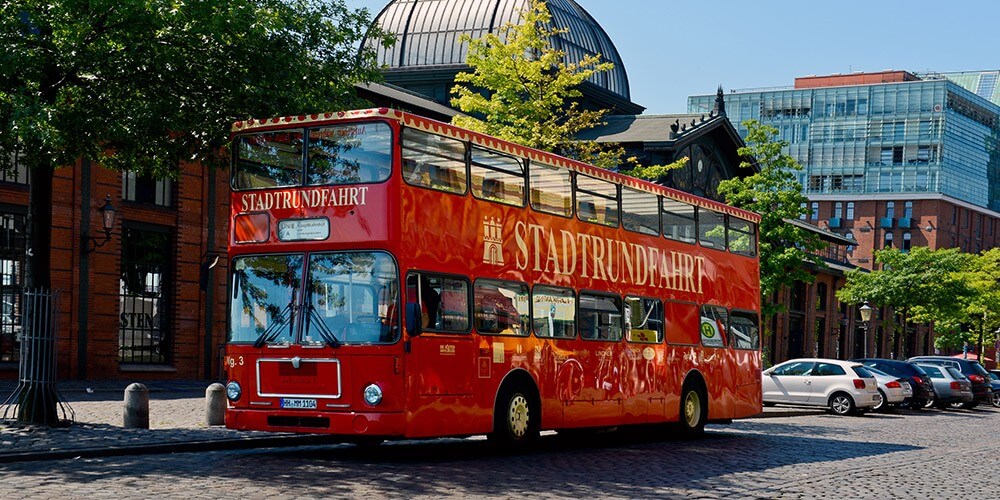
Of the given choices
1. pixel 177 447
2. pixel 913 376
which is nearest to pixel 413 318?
pixel 177 447

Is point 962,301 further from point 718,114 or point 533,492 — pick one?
point 533,492

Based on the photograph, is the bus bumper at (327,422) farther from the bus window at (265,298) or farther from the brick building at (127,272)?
the brick building at (127,272)

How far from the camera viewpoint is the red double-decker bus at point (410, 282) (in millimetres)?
15398

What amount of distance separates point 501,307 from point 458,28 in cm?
4374

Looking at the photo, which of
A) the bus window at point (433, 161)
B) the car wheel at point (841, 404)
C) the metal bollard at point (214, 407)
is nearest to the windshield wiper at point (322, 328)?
the bus window at point (433, 161)

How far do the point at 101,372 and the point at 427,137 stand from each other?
1973 cm

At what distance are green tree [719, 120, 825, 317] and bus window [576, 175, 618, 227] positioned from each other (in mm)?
20491

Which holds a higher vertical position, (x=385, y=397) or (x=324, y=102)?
(x=324, y=102)

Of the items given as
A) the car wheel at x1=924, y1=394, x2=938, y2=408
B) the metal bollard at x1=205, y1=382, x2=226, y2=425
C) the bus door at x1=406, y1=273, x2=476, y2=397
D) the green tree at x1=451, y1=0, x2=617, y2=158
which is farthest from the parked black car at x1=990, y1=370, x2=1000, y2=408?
the bus door at x1=406, y1=273, x2=476, y2=397

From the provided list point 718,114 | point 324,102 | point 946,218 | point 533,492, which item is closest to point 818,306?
point 718,114

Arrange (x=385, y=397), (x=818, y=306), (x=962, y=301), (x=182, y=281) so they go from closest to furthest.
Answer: (x=385, y=397), (x=182, y=281), (x=962, y=301), (x=818, y=306)

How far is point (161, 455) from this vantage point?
53.4ft

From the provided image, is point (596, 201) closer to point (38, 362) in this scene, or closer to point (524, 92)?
point (38, 362)

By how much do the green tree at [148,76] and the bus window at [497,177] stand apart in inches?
152
